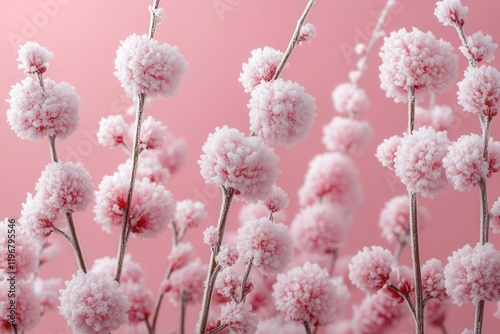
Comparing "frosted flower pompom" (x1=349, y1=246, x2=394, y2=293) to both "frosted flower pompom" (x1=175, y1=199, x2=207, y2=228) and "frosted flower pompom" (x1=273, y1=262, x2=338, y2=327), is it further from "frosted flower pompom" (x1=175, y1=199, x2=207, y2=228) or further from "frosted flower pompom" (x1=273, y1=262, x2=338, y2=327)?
"frosted flower pompom" (x1=175, y1=199, x2=207, y2=228)

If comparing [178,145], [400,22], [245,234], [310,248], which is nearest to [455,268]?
[245,234]

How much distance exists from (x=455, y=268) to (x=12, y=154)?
69 centimetres

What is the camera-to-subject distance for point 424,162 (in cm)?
56

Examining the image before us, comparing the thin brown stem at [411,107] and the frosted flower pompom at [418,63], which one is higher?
the frosted flower pompom at [418,63]

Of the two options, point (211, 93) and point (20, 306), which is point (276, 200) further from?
point (211, 93)

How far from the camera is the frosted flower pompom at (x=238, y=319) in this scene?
0.57m

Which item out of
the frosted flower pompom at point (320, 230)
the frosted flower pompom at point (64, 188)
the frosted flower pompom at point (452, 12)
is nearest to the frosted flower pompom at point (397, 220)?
the frosted flower pompom at point (320, 230)

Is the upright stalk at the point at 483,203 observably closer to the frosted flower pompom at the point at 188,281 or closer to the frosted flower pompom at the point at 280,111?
the frosted flower pompom at the point at 280,111

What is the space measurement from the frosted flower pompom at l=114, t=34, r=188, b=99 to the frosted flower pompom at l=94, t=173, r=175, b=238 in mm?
98

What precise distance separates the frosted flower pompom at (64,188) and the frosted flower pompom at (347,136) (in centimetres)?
43

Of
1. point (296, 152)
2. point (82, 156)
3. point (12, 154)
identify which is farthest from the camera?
point (296, 152)

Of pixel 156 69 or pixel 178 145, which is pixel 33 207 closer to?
pixel 156 69

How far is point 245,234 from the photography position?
1.89 feet

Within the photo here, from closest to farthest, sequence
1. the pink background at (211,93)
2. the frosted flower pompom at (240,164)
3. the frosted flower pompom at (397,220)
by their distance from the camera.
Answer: the frosted flower pompom at (240,164) → the frosted flower pompom at (397,220) → the pink background at (211,93)
